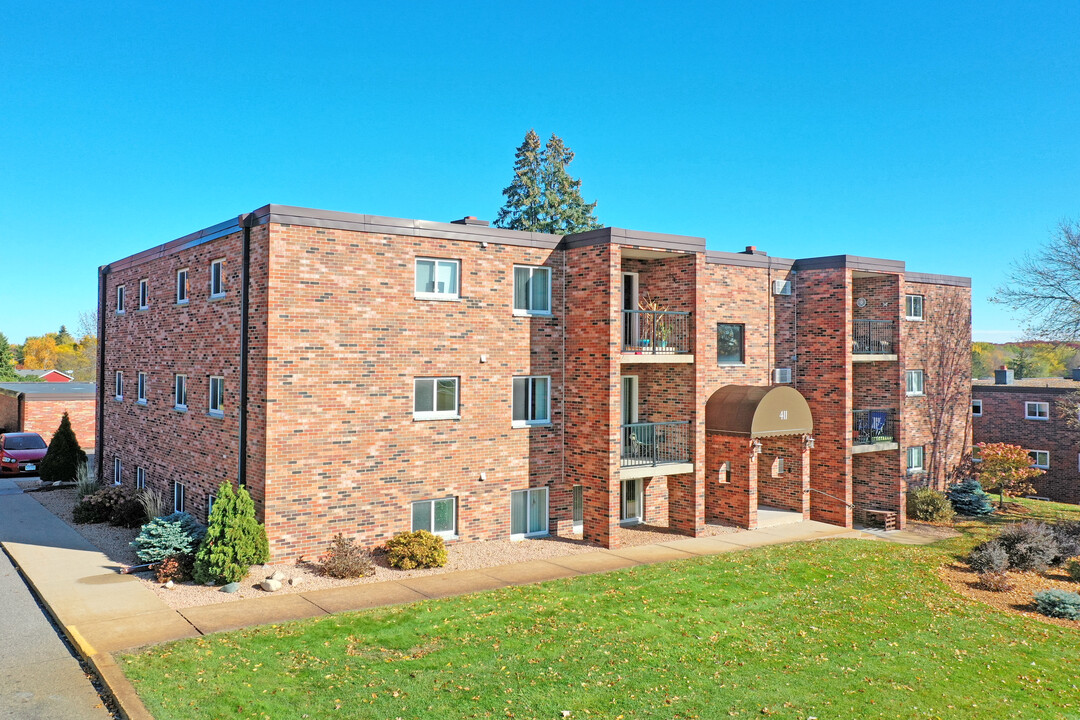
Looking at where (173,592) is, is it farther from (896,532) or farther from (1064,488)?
(1064,488)

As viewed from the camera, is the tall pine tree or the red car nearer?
the red car

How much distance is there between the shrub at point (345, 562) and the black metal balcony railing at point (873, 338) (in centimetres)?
1816

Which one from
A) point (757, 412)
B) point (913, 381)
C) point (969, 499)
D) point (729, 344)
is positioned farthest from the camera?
A: point (913, 381)

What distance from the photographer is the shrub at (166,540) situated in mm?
14701

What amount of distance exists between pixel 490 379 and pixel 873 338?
14885 millimetres

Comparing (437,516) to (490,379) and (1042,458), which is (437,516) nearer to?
(490,379)

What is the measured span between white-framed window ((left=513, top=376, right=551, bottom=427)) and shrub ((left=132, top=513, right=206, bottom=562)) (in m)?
7.87

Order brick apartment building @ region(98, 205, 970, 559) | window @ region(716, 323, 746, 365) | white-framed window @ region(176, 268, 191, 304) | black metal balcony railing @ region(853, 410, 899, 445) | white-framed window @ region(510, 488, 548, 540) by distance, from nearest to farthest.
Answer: brick apartment building @ region(98, 205, 970, 559) → white-framed window @ region(510, 488, 548, 540) → white-framed window @ region(176, 268, 191, 304) → window @ region(716, 323, 746, 365) → black metal balcony railing @ region(853, 410, 899, 445)

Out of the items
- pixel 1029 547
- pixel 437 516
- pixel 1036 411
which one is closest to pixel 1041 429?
Answer: pixel 1036 411

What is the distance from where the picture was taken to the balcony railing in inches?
763

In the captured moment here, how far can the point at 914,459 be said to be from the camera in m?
27.0

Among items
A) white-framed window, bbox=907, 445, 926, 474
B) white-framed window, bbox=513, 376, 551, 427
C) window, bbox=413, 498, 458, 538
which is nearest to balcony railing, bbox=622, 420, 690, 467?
white-framed window, bbox=513, 376, 551, 427

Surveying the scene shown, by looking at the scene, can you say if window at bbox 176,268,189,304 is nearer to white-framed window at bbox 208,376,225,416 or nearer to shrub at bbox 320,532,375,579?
white-framed window at bbox 208,376,225,416

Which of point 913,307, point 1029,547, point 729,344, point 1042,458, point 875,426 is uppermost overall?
point 913,307
